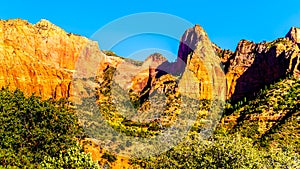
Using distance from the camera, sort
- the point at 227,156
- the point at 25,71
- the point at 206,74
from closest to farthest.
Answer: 1. the point at 227,156
2. the point at 25,71
3. the point at 206,74

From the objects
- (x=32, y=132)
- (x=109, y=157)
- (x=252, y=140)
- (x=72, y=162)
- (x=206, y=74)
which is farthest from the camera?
(x=206, y=74)

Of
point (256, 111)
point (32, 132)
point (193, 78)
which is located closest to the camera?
point (32, 132)

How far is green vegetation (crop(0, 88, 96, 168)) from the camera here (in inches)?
1827

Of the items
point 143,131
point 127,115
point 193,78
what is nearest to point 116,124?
point 143,131

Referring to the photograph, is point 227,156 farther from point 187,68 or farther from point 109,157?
point 187,68

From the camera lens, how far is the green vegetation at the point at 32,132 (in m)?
46.4

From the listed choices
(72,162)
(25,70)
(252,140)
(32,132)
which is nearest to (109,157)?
(252,140)

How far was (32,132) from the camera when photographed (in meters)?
49.9

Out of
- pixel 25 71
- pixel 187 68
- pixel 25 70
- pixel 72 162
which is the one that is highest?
pixel 187 68

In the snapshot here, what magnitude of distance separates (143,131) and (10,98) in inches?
3103

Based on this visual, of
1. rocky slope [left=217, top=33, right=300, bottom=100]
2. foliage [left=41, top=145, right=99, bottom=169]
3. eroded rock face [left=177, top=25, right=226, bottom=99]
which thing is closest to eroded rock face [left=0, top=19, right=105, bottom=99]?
eroded rock face [left=177, top=25, right=226, bottom=99]

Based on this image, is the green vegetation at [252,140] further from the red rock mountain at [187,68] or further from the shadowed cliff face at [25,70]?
the shadowed cliff face at [25,70]

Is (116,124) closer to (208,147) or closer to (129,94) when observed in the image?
(129,94)

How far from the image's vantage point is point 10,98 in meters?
57.1
